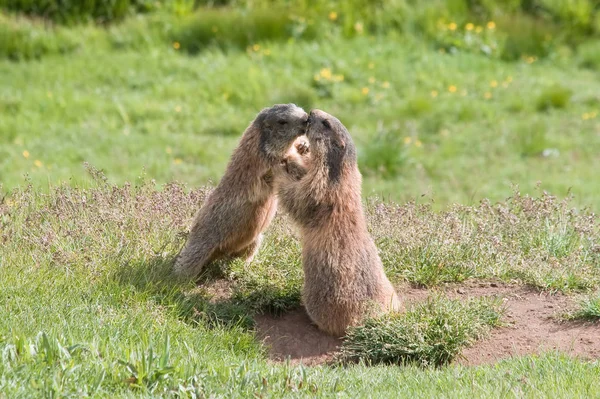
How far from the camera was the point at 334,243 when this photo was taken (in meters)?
6.74

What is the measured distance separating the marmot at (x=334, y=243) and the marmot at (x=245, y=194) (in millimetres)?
226

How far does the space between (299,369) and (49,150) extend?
7916mm

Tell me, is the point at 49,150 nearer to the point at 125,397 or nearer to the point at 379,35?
the point at 379,35

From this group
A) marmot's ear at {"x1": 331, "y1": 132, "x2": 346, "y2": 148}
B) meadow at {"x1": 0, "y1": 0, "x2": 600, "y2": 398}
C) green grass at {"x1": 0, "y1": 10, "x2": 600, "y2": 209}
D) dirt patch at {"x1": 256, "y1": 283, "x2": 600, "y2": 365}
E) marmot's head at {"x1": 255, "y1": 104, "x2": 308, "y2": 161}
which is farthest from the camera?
green grass at {"x1": 0, "y1": 10, "x2": 600, "y2": 209}

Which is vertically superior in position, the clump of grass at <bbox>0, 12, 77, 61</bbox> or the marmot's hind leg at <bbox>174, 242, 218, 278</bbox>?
the marmot's hind leg at <bbox>174, 242, 218, 278</bbox>

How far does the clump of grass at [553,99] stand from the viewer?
14.3m

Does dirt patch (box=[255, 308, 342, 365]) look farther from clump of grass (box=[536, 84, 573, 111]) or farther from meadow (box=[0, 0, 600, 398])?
clump of grass (box=[536, 84, 573, 111])

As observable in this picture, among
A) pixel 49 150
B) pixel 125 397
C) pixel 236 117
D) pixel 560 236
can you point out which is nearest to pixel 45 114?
pixel 49 150

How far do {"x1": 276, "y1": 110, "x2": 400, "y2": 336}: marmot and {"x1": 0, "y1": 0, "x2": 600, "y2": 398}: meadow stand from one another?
0.22 metres

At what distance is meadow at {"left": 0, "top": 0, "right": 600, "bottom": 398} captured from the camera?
5684mm

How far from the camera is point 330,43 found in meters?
15.4

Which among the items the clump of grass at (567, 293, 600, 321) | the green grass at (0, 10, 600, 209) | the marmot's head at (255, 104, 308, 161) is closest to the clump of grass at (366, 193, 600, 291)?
the clump of grass at (567, 293, 600, 321)

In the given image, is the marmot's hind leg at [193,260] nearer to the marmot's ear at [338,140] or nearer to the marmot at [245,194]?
the marmot at [245,194]

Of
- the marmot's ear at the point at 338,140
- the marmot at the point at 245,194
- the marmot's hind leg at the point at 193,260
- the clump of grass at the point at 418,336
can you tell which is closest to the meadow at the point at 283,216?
the clump of grass at the point at 418,336
